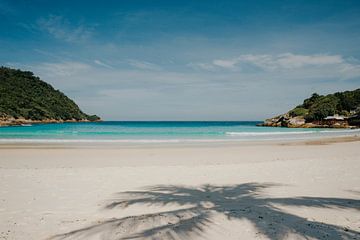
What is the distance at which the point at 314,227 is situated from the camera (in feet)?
15.7

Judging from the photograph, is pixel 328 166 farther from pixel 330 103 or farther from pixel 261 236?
pixel 330 103

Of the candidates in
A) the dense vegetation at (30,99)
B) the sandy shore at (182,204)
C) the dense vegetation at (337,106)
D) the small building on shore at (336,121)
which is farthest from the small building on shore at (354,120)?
the dense vegetation at (30,99)

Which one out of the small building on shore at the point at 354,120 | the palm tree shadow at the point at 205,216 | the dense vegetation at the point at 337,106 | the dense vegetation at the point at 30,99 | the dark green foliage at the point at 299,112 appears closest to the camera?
the palm tree shadow at the point at 205,216

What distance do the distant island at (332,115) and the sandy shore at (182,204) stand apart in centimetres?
6344

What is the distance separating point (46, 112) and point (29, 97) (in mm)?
7698

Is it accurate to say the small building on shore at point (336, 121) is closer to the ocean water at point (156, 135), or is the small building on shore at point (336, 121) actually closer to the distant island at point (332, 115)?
the distant island at point (332, 115)

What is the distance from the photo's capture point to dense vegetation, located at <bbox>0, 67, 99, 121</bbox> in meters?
88.3

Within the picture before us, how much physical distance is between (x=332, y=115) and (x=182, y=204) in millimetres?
73441

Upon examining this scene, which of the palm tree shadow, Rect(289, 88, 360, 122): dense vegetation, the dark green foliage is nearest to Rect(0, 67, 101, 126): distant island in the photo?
the dark green foliage

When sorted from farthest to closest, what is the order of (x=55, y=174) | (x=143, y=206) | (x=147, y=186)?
(x=55, y=174) < (x=147, y=186) < (x=143, y=206)

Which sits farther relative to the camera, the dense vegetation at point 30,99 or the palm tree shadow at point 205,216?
the dense vegetation at point 30,99

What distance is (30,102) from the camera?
9912cm

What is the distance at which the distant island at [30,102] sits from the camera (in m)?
85.8

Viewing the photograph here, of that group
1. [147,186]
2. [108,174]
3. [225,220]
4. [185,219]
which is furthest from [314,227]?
[108,174]
